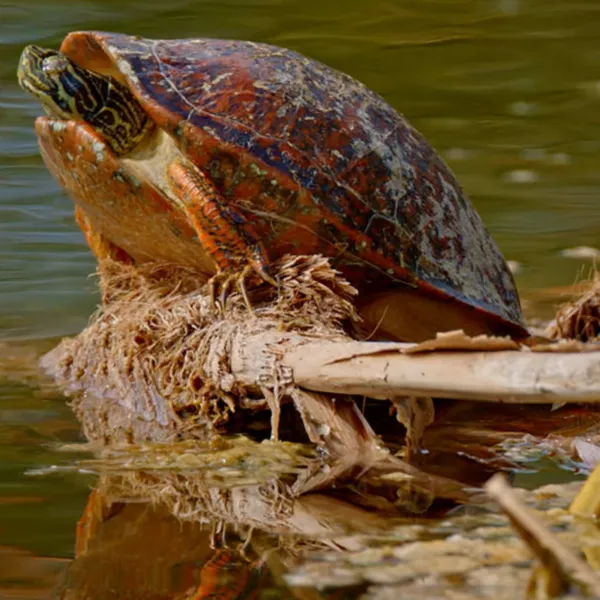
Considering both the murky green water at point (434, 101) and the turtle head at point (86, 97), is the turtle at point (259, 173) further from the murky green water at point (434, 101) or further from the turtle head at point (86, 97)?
the murky green water at point (434, 101)

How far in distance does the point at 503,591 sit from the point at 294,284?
4.17 ft

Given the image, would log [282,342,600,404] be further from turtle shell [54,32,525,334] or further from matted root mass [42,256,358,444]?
turtle shell [54,32,525,334]

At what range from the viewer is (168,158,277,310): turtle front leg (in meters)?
2.77

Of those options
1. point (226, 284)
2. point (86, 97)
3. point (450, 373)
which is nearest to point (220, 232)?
point (226, 284)

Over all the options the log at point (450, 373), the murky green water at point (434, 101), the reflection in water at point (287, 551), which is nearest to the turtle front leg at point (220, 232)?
the log at point (450, 373)

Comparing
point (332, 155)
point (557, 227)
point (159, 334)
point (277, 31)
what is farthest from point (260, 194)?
point (277, 31)

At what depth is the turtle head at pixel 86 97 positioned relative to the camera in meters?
2.94

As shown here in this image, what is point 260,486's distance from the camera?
7.38ft

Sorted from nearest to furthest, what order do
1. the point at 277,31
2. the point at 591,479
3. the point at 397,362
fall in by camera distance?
the point at 591,479, the point at 397,362, the point at 277,31

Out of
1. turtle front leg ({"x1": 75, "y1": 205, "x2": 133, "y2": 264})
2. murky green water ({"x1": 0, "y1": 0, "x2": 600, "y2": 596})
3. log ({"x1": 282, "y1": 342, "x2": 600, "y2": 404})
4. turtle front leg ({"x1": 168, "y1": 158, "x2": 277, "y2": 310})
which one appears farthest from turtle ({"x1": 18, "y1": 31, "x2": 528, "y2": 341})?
murky green water ({"x1": 0, "y1": 0, "x2": 600, "y2": 596})

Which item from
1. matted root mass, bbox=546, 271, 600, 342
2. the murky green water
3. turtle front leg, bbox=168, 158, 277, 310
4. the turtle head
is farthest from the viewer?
the murky green water

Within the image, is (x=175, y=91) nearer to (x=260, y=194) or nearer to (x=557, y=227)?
(x=260, y=194)

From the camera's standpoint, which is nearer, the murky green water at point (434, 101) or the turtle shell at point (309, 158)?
the turtle shell at point (309, 158)

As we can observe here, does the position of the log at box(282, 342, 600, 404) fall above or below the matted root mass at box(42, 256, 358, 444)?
above
